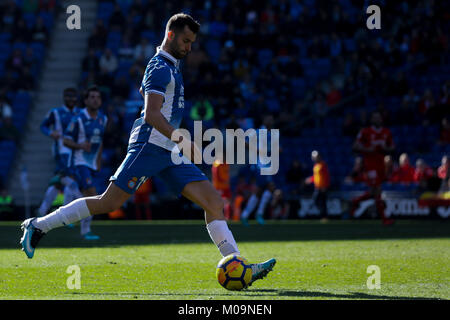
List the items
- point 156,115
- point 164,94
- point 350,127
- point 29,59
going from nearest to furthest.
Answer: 1. point 156,115
2. point 164,94
3. point 350,127
4. point 29,59

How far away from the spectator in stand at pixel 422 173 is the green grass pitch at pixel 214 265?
6137 mm

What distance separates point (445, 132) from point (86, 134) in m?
11.7

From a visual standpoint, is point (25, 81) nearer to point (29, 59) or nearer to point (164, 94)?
point (29, 59)

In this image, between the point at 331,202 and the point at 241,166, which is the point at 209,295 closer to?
the point at 331,202

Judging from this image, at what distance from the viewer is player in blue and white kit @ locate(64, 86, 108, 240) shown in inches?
551

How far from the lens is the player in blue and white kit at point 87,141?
14.0m

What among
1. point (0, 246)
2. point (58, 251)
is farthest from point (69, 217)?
point (0, 246)

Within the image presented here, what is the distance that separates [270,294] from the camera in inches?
278

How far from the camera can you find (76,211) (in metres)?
8.14

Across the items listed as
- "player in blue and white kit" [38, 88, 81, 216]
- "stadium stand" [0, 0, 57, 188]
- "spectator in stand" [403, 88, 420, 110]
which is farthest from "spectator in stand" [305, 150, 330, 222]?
"stadium stand" [0, 0, 57, 188]

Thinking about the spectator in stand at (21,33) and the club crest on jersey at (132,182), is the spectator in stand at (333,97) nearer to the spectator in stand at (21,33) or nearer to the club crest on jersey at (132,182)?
the spectator in stand at (21,33)

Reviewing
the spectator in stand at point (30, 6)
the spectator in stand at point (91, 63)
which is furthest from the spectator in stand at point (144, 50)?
the spectator in stand at point (30, 6)

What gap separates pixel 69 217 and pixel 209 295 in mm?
1905

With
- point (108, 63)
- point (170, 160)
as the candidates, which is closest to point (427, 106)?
point (108, 63)
